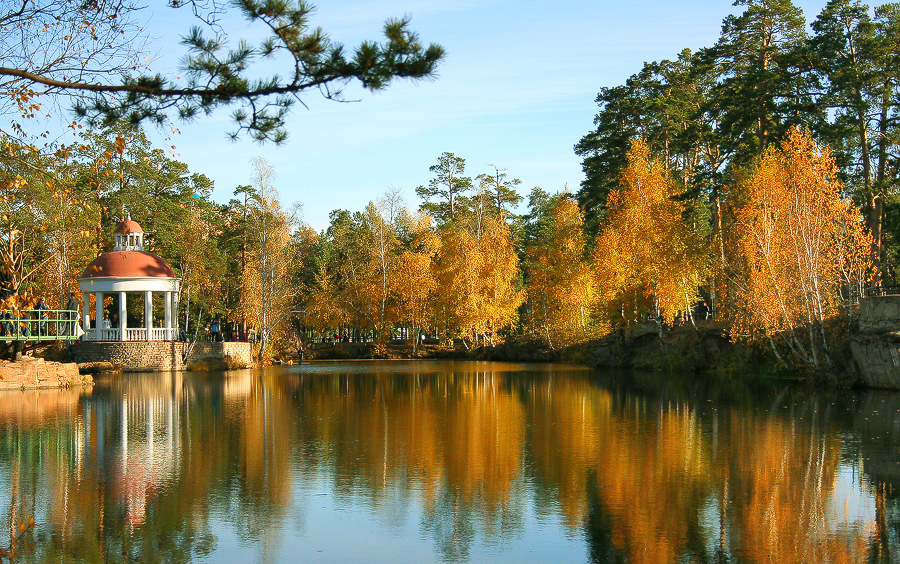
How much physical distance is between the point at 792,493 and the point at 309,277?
59127mm

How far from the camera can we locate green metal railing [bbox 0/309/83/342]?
79.4ft

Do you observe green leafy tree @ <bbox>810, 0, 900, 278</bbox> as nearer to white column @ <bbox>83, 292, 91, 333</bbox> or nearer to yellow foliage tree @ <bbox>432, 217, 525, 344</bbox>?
yellow foliage tree @ <bbox>432, 217, 525, 344</bbox>

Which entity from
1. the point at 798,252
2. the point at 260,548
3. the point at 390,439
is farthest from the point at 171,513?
the point at 798,252

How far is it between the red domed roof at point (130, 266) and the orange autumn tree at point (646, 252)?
21192 millimetres

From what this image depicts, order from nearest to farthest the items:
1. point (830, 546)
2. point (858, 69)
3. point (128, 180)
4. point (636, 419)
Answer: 1. point (830, 546)
2. point (636, 419)
3. point (858, 69)
4. point (128, 180)

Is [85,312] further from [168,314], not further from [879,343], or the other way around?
[879,343]

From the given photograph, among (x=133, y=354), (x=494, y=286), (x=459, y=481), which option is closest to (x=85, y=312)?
(x=133, y=354)

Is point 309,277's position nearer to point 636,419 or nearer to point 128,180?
point 128,180

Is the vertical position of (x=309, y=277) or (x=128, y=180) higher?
(x=128, y=180)

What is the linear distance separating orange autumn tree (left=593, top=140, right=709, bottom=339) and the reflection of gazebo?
69.0 feet

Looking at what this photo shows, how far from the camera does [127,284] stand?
3719 centimetres

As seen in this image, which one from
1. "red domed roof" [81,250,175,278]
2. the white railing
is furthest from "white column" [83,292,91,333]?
"red domed roof" [81,250,175,278]

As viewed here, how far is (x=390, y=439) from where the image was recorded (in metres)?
14.6

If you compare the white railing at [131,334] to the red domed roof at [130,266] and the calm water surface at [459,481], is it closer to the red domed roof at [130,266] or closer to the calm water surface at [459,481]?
the red domed roof at [130,266]
